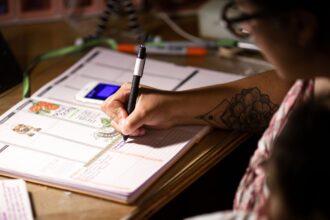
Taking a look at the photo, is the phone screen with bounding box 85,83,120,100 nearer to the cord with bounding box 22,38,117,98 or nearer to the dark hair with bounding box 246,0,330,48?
the cord with bounding box 22,38,117,98

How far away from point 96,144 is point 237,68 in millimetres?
481

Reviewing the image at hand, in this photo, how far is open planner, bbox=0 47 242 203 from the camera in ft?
3.74

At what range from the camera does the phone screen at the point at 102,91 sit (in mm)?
1417

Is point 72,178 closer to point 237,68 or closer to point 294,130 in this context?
point 294,130

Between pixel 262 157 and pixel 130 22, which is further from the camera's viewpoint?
pixel 130 22

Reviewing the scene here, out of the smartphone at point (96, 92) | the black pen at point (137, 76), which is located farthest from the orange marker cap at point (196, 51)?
the black pen at point (137, 76)

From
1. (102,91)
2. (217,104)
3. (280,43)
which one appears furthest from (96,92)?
(280,43)

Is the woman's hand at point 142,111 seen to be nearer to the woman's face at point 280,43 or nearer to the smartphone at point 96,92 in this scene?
the smartphone at point 96,92

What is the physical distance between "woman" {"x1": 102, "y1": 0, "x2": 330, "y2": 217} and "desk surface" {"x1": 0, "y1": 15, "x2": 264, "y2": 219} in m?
0.06

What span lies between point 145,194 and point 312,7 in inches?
16.8

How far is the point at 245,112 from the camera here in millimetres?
1315

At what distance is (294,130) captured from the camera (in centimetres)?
82

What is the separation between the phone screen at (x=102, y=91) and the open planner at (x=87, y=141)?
0.03m

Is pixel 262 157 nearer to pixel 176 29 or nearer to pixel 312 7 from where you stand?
pixel 312 7
